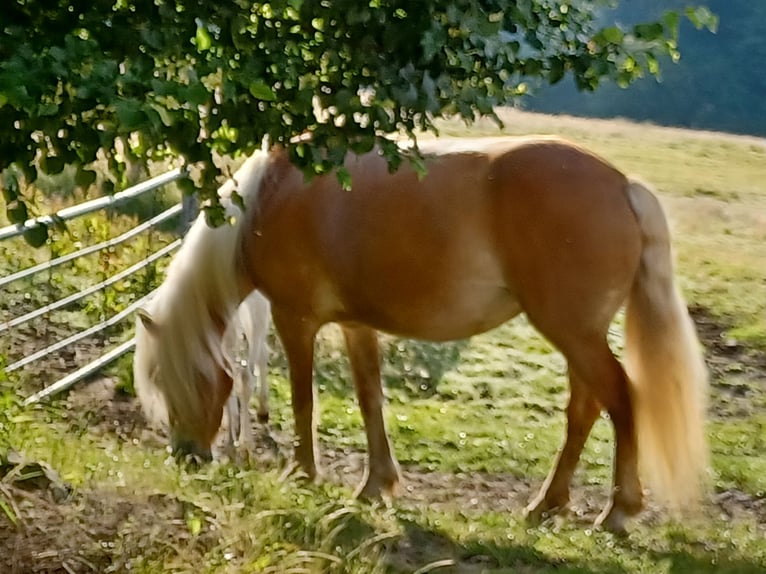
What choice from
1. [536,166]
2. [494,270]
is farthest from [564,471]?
[536,166]

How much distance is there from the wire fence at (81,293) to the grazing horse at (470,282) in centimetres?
96

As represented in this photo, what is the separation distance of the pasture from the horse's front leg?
130mm

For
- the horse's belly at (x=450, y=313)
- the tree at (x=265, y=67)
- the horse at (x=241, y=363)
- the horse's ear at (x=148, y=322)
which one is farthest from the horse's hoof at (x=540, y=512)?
the tree at (x=265, y=67)

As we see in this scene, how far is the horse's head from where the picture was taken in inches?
145

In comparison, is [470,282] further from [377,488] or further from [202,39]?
[202,39]

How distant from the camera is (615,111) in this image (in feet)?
28.3

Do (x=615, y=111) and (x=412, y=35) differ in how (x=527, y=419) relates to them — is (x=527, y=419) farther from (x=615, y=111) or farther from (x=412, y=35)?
(x=615, y=111)

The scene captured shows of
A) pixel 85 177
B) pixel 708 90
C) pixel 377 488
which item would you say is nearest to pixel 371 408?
pixel 377 488

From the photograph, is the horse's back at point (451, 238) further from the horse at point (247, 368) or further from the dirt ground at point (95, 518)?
the dirt ground at point (95, 518)

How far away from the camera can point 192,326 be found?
3.69 meters

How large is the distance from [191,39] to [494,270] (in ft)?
6.60

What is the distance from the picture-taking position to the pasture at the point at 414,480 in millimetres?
2391

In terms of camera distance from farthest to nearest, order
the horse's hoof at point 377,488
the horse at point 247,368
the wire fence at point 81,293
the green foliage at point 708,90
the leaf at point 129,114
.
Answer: the green foliage at point 708,90 < the wire fence at point 81,293 < the horse at point 247,368 < the horse's hoof at point 377,488 < the leaf at point 129,114

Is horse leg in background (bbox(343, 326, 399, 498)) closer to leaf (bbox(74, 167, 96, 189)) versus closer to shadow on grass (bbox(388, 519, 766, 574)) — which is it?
shadow on grass (bbox(388, 519, 766, 574))
